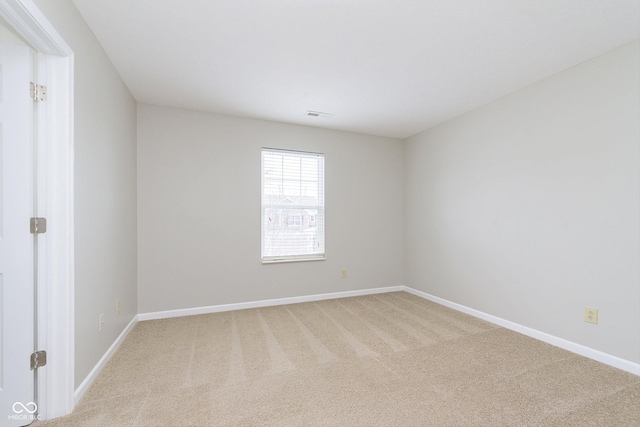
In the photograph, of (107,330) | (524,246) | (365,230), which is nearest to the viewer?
(107,330)

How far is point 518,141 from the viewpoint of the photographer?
2895 mm

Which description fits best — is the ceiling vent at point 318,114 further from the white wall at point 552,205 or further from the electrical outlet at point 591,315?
the electrical outlet at point 591,315

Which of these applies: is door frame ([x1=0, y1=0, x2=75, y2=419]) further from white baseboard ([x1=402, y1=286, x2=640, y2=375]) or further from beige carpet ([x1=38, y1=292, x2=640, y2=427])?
white baseboard ([x1=402, y1=286, x2=640, y2=375])

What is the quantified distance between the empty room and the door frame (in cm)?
1

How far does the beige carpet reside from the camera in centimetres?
162

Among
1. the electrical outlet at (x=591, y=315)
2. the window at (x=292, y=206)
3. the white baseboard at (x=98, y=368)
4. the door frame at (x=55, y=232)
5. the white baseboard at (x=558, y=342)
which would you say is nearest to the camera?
the door frame at (x=55, y=232)

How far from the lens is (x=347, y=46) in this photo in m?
2.17

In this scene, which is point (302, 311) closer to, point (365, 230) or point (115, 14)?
point (365, 230)

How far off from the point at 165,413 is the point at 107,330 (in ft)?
3.38

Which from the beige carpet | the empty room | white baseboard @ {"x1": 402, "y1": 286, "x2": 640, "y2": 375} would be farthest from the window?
white baseboard @ {"x1": 402, "y1": 286, "x2": 640, "y2": 375}

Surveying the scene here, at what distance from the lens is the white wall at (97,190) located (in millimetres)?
1759

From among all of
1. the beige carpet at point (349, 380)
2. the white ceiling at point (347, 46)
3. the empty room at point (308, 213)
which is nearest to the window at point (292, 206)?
the empty room at point (308, 213)

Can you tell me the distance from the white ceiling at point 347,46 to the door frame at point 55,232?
580mm

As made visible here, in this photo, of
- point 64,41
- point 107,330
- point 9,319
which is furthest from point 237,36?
point 107,330
